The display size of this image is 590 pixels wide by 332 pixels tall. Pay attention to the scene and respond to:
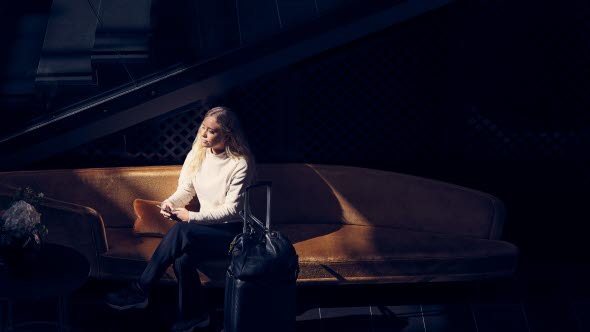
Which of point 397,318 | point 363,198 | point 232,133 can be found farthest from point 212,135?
point 397,318

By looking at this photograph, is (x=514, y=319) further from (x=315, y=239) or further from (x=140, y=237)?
(x=140, y=237)

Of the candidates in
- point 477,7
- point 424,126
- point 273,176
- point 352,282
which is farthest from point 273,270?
point 477,7

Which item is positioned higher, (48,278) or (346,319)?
(48,278)

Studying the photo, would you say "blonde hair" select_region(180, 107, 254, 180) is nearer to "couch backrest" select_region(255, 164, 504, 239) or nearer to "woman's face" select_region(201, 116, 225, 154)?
"woman's face" select_region(201, 116, 225, 154)

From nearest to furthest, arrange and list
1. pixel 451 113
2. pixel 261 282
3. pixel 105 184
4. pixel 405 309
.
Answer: pixel 261 282
pixel 405 309
pixel 105 184
pixel 451 113

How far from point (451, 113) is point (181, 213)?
2.16m

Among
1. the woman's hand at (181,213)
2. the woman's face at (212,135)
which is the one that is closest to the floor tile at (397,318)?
the woman's hand at (181,213)

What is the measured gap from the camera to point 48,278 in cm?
357

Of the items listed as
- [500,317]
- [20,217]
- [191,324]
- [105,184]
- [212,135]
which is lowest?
[500,317]

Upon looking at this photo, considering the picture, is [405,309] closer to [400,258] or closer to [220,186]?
[400,258]

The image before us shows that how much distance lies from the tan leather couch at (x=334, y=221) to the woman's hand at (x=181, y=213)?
0.33 metres

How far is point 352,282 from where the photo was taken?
13.8 feet

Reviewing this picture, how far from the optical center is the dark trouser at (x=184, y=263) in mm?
3924

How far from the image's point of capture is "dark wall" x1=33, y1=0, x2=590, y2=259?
15.9 feet
